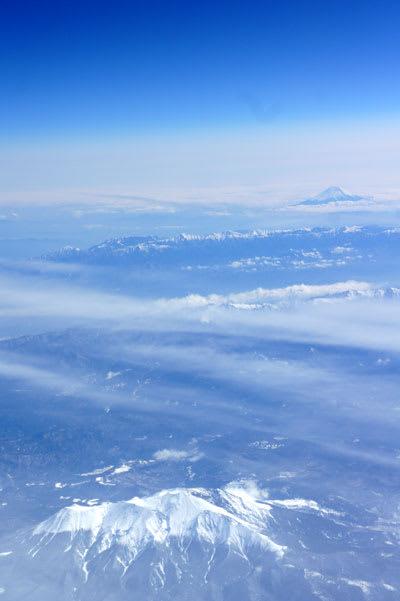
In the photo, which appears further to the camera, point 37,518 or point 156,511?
point 37,518

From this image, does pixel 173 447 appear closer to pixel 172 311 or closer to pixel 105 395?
pixel 105 395

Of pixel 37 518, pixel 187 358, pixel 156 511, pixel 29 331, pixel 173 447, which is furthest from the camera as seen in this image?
pixel 29 331

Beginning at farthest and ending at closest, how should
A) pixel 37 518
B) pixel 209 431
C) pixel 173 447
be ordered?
pixel 209 431, pixel 173 447, pixel 37 518

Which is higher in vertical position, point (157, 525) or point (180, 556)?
point (157, 525)

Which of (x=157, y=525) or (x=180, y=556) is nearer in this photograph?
(x=180, y=556)

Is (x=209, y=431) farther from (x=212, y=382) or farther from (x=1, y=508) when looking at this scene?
(x=1, y=508)

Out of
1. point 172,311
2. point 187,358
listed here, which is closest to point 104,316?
point 172,311

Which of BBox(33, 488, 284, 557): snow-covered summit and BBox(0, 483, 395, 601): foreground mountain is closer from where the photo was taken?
BBox(0, 483, 395, 601): foreground mountain

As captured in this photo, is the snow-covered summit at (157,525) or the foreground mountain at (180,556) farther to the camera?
the snow-covered summit at (157,525)

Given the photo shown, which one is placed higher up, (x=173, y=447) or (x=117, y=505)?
(x=117, y=505)

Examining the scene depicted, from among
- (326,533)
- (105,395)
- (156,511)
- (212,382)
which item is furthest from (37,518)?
(212,382)
